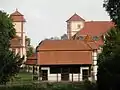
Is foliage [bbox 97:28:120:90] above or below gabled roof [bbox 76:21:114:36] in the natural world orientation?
below

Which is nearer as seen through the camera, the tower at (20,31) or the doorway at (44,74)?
the doorway at (44,74)

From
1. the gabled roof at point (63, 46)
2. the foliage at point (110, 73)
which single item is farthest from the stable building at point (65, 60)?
the foliage at point (110, 73)

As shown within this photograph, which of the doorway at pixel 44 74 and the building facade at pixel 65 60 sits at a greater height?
the building facade at pixel 65 60

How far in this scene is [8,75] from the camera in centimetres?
5159

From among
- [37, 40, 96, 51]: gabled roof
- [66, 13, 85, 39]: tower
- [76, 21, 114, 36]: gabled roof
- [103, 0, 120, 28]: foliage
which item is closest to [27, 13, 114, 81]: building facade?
[37, 40, 96, 51]: gabled roof

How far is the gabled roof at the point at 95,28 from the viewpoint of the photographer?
5723 inches

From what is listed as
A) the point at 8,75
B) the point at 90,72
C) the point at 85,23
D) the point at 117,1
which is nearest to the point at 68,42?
the point at 90,72

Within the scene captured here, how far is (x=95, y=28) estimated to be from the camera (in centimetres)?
14738

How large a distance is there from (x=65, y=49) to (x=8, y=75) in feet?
94.8

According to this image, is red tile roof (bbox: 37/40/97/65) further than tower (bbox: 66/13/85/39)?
No

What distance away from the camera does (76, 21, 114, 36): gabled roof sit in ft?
477

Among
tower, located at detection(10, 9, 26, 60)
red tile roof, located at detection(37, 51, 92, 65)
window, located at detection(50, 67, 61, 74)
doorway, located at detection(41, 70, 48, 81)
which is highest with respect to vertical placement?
tower, located at detection(10, 9, 26, 60)

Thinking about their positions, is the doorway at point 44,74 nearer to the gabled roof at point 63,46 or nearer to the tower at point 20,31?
the gabled roof at point 63,46

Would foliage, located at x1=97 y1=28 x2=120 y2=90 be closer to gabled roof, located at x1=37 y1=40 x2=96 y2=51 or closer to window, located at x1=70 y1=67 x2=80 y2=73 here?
window, located at x1=70 y1=67 x2=80 y2=73
